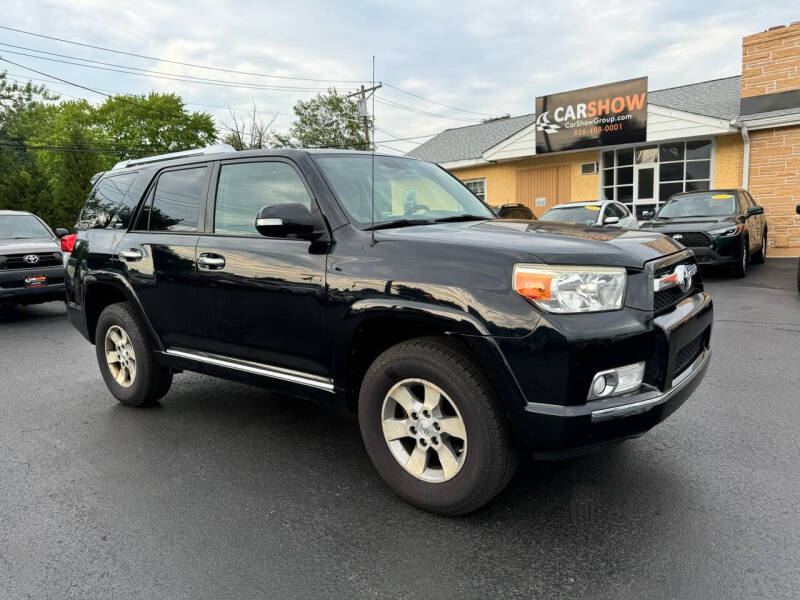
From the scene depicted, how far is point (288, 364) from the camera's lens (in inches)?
133

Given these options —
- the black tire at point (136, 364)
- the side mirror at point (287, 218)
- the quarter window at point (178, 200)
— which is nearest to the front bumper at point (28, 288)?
the black tire at point (136, 364)

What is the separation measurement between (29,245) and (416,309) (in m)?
8.87

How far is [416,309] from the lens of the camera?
2.75 metres

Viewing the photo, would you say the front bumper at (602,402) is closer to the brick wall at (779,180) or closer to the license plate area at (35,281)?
the license plate area at (35,281)

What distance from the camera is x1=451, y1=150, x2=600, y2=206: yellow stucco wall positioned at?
19.1 meters

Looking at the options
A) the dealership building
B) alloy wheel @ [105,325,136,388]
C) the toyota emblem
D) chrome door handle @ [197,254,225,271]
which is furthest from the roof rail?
the dealership building

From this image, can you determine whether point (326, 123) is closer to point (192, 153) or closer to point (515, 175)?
point (515, 175)

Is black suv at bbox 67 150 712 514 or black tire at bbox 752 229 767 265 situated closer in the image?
black suv at bbox 67 150 712 514

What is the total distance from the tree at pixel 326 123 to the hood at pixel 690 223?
38376 millimetres

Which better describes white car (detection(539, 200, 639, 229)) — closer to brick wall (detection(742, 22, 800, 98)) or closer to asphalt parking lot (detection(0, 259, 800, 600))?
brick wall (detection(742, 22, 800, 98))

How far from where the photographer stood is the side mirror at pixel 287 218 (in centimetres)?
309

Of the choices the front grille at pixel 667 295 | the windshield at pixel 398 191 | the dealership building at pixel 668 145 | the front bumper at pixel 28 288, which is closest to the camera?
the front grille at pixel 667 295

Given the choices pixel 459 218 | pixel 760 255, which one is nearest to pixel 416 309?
pixel 459 218

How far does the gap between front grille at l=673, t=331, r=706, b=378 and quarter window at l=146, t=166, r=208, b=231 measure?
9.79ft
